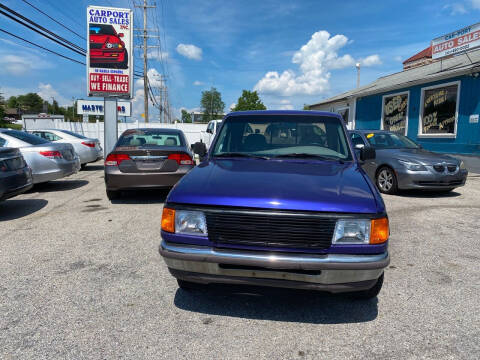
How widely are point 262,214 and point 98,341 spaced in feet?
4.68

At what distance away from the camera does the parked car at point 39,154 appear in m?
7.41

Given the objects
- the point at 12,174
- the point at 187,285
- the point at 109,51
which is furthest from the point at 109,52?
the point at 187,285

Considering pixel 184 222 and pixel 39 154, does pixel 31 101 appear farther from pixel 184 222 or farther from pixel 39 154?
pixel 184 222

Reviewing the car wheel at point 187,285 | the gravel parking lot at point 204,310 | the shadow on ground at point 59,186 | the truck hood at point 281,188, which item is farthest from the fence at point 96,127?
the car wheel at point 187,285

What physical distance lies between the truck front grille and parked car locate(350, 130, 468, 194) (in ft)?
17.5

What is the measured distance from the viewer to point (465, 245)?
444 cm

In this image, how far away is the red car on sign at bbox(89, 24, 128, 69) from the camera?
12344 mm

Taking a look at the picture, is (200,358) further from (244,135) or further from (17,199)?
(17,199)

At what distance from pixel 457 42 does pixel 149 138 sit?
42.9ft

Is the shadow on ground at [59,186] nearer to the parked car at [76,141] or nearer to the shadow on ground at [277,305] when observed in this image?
the parked car at [76,141]

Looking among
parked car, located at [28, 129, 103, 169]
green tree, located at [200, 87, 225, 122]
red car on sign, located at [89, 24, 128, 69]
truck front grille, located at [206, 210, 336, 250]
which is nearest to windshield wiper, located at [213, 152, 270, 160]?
truck front grille, located at [206, 210, 336, 250]

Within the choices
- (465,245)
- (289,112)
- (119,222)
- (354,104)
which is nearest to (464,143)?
(354,104)

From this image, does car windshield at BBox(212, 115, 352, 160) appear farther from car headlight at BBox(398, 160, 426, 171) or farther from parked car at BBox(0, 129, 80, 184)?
parked car at BBox(0, 129, 80, 184)

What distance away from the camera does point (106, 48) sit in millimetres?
12492
